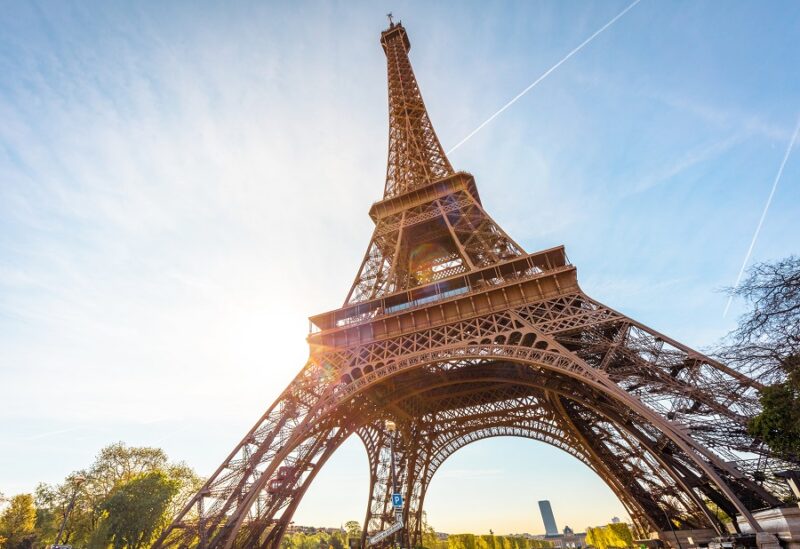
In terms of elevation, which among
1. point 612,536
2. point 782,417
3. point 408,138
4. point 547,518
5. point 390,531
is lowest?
A: point 390,531

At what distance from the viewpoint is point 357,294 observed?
22.6m

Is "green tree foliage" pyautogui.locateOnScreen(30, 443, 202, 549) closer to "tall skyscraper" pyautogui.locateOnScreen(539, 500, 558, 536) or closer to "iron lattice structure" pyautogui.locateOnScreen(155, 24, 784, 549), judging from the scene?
"iron lattice structure" pyautogui.locateOnScreen(155, 24, 784, 549)

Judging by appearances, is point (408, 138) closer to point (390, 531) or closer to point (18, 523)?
point (390, 531)

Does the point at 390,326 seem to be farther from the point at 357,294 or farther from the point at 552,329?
the point at 552,329

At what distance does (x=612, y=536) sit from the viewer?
49344 mm

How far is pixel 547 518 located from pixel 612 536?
139 meters

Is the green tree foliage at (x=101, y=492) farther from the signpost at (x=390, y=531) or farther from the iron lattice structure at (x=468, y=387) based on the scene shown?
the signpost at (x=390, y=531)

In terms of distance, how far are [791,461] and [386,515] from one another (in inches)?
854

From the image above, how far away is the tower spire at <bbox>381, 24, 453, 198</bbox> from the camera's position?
1156 inches

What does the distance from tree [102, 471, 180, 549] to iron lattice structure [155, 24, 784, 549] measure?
4994 millimetres

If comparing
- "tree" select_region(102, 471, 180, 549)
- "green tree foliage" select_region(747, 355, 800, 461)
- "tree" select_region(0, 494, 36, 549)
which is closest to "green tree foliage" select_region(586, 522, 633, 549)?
"green tree foliage" select_region(747, 355, 800, 461)

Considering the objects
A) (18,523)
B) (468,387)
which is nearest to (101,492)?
(18,523)

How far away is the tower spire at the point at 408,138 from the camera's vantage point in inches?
1156

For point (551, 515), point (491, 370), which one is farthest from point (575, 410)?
point (551, 515)
